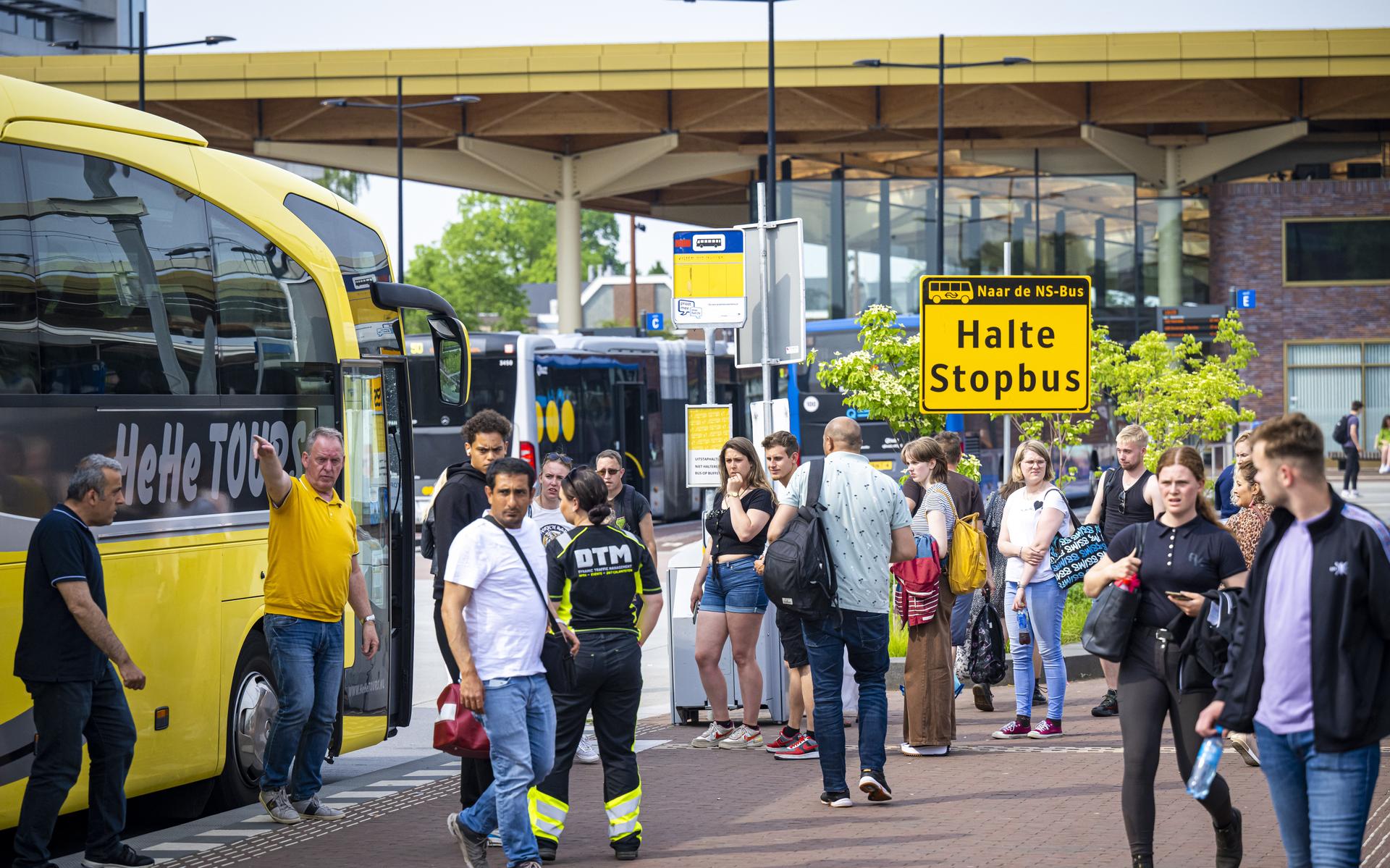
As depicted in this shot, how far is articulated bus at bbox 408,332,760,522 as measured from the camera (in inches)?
1053

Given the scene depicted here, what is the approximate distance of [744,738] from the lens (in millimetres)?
10281

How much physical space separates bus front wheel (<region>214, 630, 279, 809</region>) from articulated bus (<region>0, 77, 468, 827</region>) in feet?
0.04

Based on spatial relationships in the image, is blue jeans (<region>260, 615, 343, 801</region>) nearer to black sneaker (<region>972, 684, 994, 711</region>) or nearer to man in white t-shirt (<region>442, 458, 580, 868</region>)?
man in white t-shirt (<region>442, 458, 580, 868</region>)

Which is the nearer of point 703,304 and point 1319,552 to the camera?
point 1319,552

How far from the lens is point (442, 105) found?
43906 mm

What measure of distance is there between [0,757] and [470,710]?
6.52ft

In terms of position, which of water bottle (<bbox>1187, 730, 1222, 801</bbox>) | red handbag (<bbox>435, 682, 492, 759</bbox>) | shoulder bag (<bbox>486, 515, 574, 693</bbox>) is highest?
shoulder bag (<bbox>486, 515, 574, 693</bbox>)

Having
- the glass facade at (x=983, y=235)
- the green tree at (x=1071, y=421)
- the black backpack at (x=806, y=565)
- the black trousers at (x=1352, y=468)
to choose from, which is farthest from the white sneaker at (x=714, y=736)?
the glass facade at (x=983, y=235)

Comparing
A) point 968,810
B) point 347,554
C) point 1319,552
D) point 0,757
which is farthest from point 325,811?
point 1319,552

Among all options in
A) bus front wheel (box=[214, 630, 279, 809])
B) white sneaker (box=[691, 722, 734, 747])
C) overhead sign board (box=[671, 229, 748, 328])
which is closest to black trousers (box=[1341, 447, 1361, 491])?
overhead sign board (box=[671, 229, 748, 328])

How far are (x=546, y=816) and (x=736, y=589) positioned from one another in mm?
2880

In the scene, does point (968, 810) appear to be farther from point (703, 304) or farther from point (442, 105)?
point (442, 105)

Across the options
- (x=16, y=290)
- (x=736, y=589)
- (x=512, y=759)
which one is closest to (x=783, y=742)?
(x=736, y=589)

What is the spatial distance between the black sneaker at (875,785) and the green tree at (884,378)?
9911mm
